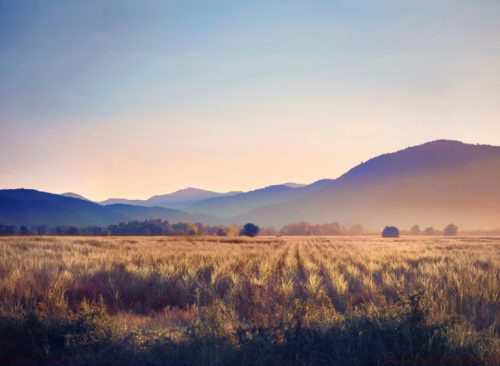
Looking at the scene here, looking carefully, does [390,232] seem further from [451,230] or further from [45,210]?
[45,210]

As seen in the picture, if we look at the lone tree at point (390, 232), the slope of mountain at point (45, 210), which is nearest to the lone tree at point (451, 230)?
the lone tree at point (390, 232)

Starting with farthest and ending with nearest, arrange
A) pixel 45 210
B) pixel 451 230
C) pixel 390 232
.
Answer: pixel 45 210 → pixel 451 230 → pixel 390 232

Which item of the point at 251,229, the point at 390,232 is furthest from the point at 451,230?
the point at 251,229

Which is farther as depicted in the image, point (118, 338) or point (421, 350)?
point (118, 338)

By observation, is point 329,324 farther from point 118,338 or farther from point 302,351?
point 118,338

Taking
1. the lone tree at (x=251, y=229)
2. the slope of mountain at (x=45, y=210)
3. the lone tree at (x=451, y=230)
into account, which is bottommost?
the lone tree at (x=451, y=230)

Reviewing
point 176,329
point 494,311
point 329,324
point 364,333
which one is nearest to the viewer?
point 364,333

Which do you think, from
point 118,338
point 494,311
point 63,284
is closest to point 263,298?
point 118,338

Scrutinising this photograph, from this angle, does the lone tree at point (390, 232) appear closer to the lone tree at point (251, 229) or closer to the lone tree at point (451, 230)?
the lone tree at point (451, 230)

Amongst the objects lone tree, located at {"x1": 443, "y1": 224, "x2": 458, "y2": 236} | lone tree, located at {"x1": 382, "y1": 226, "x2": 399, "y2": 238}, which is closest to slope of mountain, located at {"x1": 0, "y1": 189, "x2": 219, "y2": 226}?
lone tree, located at {"x1": 382, "y1": 226, "x2": 399, "y2": 238}

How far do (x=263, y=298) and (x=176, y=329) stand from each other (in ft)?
5.28

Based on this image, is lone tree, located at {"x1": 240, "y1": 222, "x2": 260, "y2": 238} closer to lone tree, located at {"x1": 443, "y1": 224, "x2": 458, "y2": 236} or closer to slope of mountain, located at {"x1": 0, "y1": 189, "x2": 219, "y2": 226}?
lone tree, located at {"x1": 443, "y1": 224, "x2": 458, "y2": 236}

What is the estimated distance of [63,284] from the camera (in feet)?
31.6

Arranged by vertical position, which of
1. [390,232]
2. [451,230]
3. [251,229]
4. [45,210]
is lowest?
[451,230]
